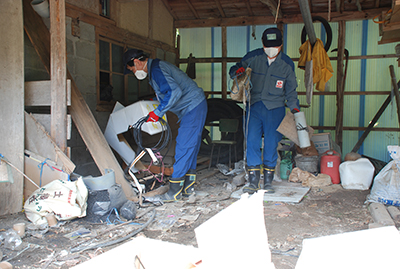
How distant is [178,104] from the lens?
3.90m

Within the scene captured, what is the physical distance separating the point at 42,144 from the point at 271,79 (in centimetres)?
280

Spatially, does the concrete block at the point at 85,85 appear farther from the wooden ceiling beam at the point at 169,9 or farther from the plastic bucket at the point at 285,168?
the plastic bucket at the point at 285,168

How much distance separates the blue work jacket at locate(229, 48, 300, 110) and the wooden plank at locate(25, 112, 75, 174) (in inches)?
88.4

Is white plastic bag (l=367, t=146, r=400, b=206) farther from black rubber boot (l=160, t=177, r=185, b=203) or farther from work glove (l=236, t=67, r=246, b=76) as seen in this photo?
black rubber boot (l=160, t=177, r=185, b=203)

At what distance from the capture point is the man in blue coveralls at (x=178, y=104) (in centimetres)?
369

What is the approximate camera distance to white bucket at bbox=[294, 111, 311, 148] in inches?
170

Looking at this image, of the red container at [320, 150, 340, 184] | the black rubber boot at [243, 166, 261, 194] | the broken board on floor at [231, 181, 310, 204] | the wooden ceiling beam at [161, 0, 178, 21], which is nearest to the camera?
the broken board on floor at [231, 181, 310, 204]

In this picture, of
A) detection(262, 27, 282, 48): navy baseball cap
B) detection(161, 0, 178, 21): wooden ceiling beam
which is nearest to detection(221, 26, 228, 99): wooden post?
detection(161, 0, 178, 21): wooden ceiling beam

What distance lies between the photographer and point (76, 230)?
111 inches

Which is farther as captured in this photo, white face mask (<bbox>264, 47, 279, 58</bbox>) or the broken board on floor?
white face mask (<bbox>264, 47, 279, 58</bbox>)

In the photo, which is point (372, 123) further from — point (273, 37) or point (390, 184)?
point (273, 37)

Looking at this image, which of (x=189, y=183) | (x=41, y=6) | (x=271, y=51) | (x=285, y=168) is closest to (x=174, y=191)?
(x=189, y=183)

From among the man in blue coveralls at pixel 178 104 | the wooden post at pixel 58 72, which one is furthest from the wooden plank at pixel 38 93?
the man in blue coveralls at pixel 178 104

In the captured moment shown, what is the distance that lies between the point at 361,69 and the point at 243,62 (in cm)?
402
